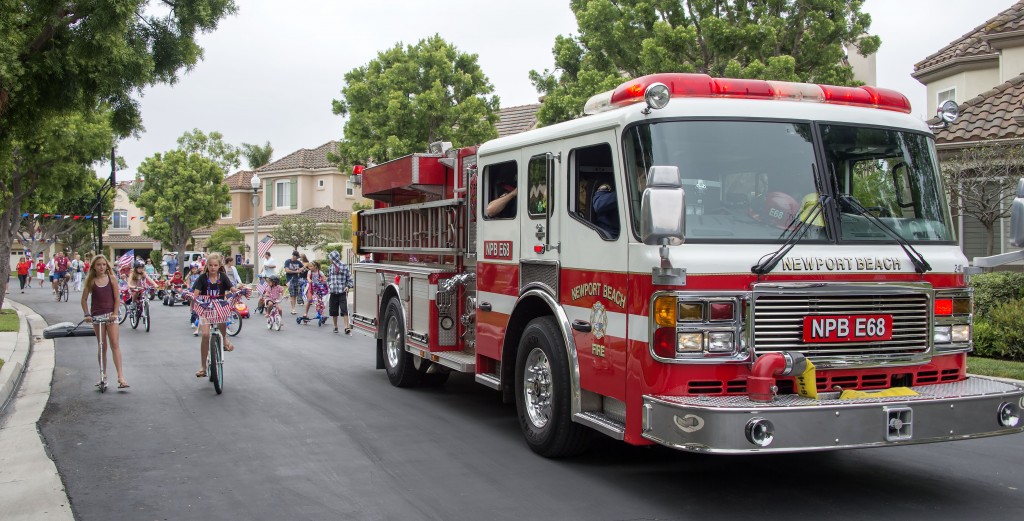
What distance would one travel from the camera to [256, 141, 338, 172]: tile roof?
169ft

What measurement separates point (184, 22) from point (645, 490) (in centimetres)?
814

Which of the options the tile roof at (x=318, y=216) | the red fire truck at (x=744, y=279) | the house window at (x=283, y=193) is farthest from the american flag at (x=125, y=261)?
the house window at (x=283, y=193)

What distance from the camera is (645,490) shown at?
6391mm

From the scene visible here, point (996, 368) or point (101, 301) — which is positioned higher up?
point (101, 301)

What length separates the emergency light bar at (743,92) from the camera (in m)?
6.31

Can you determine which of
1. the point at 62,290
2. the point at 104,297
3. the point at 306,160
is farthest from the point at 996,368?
the point at 306,160

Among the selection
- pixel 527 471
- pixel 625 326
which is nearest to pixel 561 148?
pixel 625 326

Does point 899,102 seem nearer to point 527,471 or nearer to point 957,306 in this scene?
point 957,306

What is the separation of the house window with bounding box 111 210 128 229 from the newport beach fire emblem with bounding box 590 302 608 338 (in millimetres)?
85388

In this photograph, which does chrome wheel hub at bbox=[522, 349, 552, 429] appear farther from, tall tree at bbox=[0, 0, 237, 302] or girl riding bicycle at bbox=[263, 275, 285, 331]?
girl riding bicycle at bbox=[263, 275, 285, 331]

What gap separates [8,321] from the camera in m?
20.0

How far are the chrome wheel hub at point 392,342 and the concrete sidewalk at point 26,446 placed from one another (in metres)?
3.90

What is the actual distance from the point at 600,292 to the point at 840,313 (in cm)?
161

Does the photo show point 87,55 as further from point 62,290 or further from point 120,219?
point 120,219
